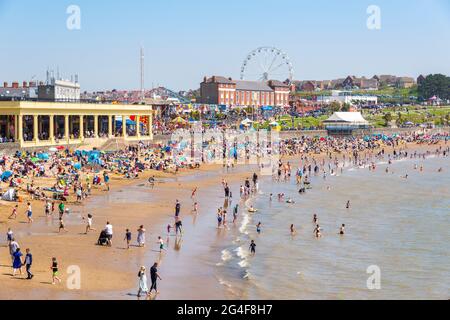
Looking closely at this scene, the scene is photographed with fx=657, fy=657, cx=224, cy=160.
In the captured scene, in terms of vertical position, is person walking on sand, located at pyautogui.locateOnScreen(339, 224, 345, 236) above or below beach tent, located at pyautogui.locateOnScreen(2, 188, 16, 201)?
below

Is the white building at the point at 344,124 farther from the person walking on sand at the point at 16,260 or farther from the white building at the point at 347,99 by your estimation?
the person walking on sand at the point at 16,260

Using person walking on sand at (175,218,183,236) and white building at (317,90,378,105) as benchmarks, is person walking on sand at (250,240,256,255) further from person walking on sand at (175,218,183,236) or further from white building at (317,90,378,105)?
white building at (317,90,378,105)

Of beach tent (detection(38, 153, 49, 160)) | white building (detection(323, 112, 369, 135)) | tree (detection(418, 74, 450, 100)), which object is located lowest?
beach tent (detection(38, 153, 49, 160))

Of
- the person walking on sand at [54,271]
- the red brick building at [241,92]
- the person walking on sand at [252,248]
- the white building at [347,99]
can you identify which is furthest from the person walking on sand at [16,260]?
the white building at [347,99]

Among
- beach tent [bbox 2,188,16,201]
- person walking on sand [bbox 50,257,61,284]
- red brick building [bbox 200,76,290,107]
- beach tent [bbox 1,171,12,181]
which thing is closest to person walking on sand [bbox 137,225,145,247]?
person walking on sand [bbox 50,257,61,284]

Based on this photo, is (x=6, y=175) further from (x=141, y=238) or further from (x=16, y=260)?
(x=16, y=260)
